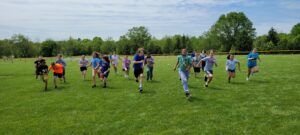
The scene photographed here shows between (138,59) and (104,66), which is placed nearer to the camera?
(138,59)

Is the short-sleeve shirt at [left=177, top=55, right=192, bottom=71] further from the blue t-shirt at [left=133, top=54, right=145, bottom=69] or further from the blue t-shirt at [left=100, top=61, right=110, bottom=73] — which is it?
the blue t-shirt at [left=100, top=61, right=110, bottom=73]

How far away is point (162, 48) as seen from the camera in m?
112

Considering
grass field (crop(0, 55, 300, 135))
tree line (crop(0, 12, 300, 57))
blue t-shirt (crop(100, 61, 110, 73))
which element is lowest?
grass field (crop(0, 55, 300, 135))

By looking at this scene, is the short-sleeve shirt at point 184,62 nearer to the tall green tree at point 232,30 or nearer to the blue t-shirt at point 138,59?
the blue t-shirt at point 138,59

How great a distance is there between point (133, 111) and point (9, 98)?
24.7ft

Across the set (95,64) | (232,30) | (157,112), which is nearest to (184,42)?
(232,30)

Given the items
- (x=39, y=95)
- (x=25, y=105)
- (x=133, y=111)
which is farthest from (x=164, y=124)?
(x=39, y=95)

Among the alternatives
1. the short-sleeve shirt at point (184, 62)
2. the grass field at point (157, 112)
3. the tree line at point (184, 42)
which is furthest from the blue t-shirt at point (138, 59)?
the tree line at point (184, 42)

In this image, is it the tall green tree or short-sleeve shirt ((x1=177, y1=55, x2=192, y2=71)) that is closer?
short-sleeve shirt ((x1=177, y1=55, x2=192, y2=71))

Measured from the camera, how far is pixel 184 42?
10781 centimetres

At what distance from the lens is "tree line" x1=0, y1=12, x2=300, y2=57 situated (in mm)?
85750

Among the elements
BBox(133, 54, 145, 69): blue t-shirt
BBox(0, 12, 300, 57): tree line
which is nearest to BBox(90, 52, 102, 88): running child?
BBox(133, 54, 145, 69): blue t-shirt

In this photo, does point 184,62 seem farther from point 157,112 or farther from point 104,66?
point 104,66

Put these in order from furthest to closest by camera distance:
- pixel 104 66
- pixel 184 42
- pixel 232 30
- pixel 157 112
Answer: pixel 184 42, pixel 232 30, pixel 104 66, pixel 157 112
